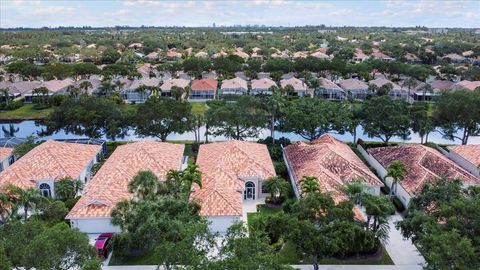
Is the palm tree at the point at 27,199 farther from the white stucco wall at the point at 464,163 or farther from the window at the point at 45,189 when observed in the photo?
the white stucco wall at the point at 464,163

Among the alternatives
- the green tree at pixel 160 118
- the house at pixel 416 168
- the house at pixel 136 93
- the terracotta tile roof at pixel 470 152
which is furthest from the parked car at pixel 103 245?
the house at pixel 136 93

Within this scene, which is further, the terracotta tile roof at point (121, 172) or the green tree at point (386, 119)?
the green tree at point (386, 119)

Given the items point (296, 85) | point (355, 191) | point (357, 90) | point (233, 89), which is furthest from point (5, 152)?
point (357, 90)

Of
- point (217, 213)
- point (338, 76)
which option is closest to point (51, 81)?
point (338, 76)

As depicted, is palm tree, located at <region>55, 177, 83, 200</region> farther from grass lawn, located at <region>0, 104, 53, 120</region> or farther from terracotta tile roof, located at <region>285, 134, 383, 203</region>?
grass lawn, located at <region>0, 104, 53, 120</region>

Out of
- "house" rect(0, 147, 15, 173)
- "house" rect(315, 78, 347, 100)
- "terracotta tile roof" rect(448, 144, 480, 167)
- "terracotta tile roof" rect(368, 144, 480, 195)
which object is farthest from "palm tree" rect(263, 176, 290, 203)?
"house" rect(315, 78, 347, 100)

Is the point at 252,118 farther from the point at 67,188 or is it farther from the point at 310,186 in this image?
the point at 67,188

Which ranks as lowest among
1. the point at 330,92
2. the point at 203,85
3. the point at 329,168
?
the point at 330,92
